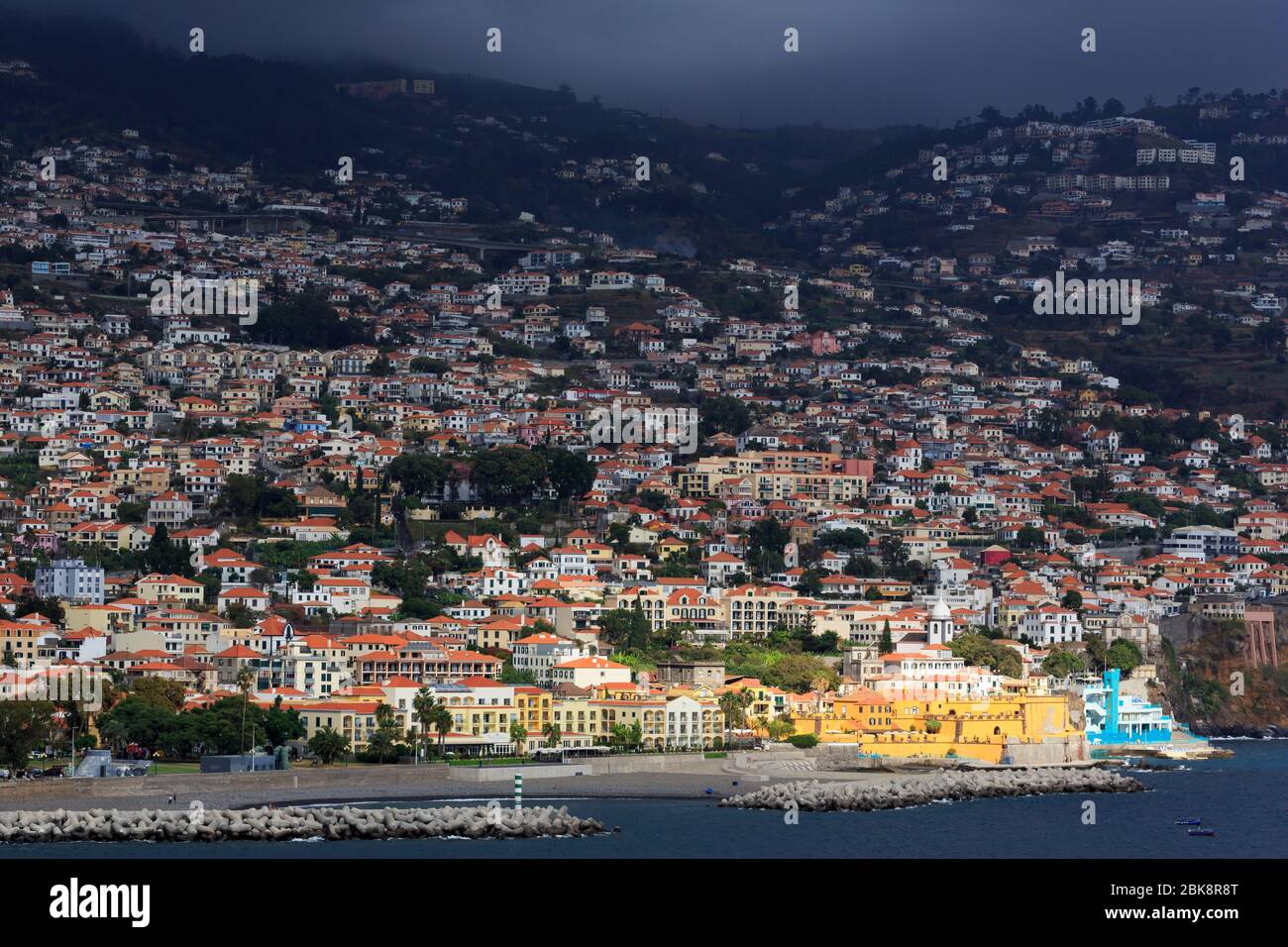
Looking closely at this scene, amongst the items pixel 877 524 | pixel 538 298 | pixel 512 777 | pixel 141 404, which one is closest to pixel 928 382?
pixel 538 298

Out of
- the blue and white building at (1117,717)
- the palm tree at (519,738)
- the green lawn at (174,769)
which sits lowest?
the blue and white building at (1117,717)

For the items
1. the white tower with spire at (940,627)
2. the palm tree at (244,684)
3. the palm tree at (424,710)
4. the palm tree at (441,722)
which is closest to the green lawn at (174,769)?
the palm tree at (244,684)

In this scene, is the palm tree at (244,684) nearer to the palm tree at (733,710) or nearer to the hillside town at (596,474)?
A: the hillside town at (596,474)

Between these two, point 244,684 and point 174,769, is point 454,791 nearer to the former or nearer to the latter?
point 174,769

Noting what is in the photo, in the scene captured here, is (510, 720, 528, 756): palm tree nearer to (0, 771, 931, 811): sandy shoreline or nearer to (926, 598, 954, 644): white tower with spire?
(0, 771, 931, 811): sandy shoreline

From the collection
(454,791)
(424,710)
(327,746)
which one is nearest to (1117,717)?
(424,710)

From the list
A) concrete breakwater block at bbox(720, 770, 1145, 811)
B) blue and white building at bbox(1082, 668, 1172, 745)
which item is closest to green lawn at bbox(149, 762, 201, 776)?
concrete breakwater block at bbox(720, 770, 1145, 811)
